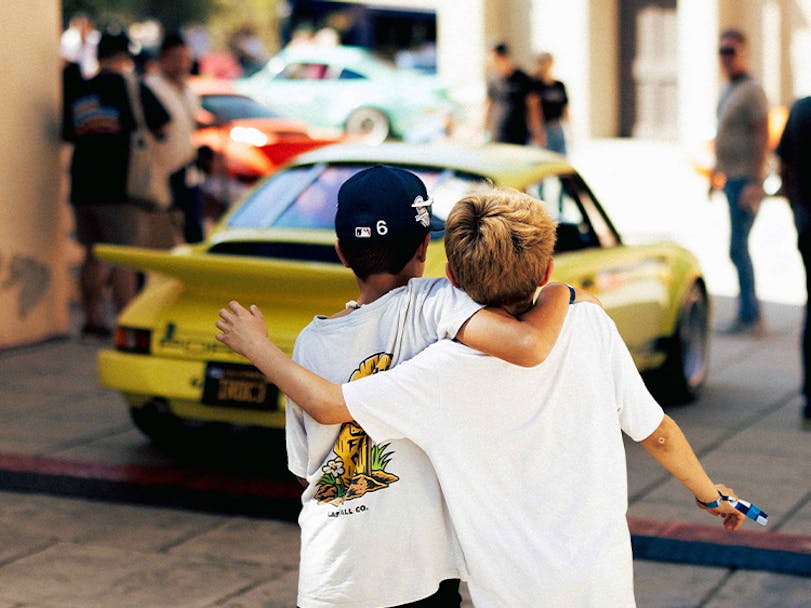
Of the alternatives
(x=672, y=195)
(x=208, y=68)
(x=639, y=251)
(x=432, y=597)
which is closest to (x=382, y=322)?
(x=432, y=597)

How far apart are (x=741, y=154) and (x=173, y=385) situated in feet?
17.7

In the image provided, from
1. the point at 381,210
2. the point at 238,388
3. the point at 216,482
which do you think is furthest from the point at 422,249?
the point at 216,482

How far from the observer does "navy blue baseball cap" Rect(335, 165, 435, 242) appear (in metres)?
2.84

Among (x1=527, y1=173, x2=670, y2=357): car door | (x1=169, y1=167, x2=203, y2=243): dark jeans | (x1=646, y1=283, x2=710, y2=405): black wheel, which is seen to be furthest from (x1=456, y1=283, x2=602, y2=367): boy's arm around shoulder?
(x1=169, y1=167, x2=203, y2=243): dark jeans

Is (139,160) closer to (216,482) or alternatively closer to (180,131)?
(180,131)

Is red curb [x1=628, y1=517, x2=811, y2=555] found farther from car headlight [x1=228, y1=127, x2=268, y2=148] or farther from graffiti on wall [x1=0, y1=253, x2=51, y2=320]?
car headlight [x1=228, y1=127, x2=268, y2=148]

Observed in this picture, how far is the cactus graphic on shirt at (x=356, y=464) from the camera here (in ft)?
9.21

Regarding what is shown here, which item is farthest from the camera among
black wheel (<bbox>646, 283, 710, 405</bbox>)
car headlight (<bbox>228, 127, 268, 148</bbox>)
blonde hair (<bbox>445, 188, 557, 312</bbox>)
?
car headlight (<bbox>228, 127, 268, 148</bbox>)

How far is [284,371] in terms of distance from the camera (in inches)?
110

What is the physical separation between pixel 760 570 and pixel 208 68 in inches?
1086

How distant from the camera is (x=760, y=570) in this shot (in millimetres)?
5320

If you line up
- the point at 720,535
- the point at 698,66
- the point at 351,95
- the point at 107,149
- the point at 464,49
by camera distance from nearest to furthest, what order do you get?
the point at 720,535
the point at 107,149
the point at 698,66
the point at 351,95
the point at 464,49

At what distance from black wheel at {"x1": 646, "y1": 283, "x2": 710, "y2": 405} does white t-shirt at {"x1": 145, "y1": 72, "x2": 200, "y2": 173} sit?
3.80 meters

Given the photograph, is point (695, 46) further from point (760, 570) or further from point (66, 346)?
point (760, 570)
